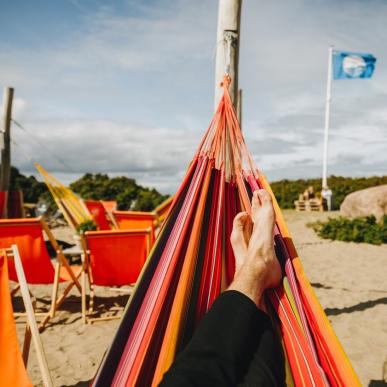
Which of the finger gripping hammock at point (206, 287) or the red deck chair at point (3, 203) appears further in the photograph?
the red deck chair at point (3, 203)

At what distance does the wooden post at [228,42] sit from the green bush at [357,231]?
17.8 feet

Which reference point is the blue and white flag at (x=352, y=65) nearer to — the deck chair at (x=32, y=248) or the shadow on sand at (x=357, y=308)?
the shadow on sand at (x=357, y=308)

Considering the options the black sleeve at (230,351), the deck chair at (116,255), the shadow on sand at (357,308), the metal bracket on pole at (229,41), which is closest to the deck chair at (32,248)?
the deck chair at (116,255)

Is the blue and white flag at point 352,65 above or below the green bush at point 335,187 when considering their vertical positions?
above

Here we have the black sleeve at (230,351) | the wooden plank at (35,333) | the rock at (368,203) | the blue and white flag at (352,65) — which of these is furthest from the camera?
the blue and white flag at (352,65)

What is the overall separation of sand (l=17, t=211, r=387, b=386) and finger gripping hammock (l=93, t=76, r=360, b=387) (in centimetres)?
109

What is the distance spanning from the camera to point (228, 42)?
223cm

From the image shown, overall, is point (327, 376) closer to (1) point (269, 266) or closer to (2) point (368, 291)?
(1) point (269, 266)

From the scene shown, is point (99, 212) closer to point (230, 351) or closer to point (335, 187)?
point (230, 351)

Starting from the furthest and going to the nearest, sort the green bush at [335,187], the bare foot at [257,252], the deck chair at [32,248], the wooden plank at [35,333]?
1. the green bush at [335,187]
2. the deck chair at [32,248]
3. the wooden plank at [35,333]
4. the bare foot at [257,252]

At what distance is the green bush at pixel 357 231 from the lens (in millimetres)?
6668

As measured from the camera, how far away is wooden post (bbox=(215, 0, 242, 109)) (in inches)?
87.7

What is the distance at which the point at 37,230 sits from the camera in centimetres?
289

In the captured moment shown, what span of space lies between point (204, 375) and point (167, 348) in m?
0.27
